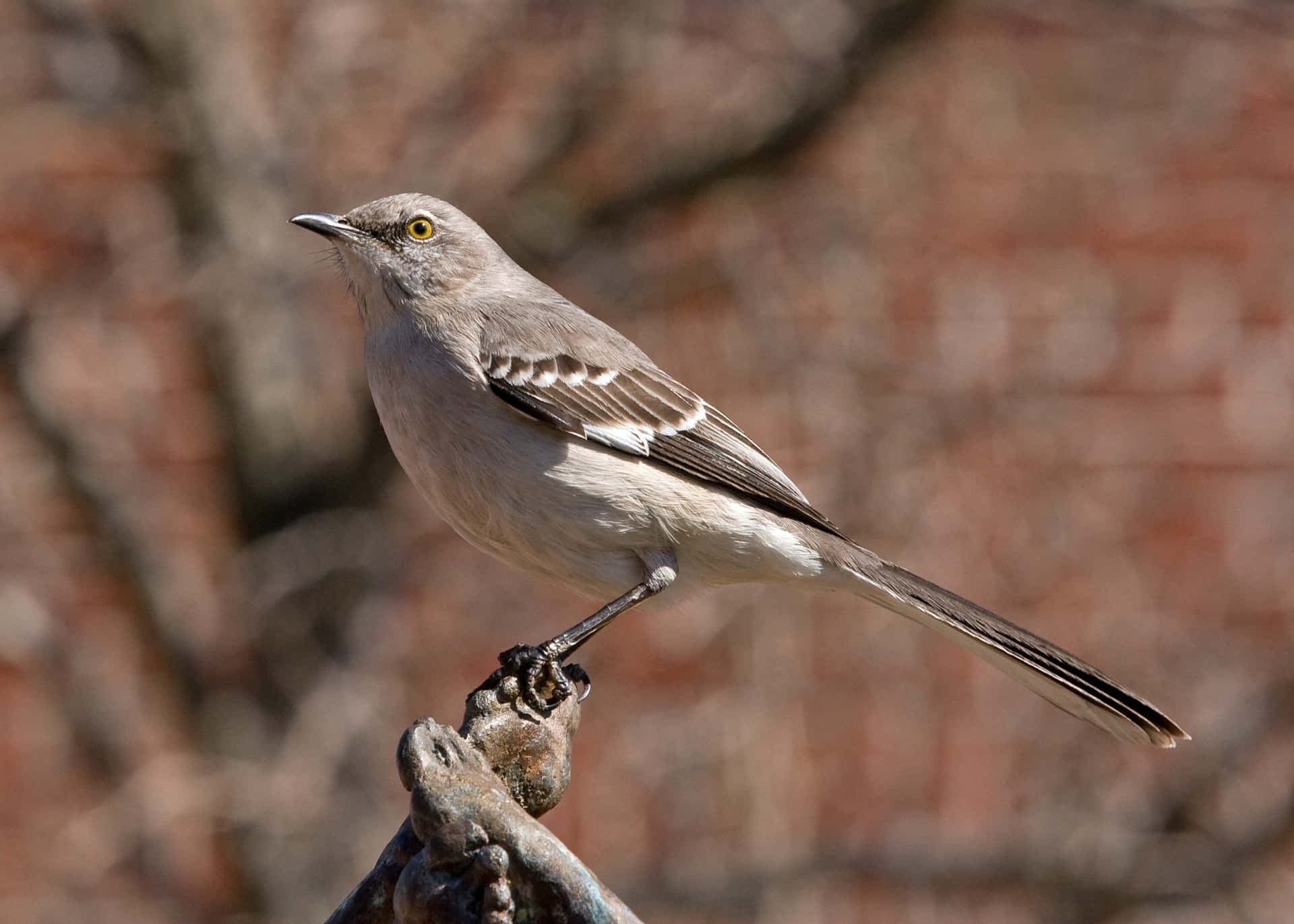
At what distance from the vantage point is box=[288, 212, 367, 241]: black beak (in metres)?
3.70

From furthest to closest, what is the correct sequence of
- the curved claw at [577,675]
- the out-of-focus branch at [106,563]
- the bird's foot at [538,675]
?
the out-of-focus branch at [106,563]
the curved claw at [577,675]
the bird's foot at [538,675]

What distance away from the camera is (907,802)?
6445 mm

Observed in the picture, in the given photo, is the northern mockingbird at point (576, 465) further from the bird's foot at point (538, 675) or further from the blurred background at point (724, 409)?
the blurred background at point (724, 409)

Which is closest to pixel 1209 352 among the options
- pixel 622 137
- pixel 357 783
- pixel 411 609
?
pixel 622 137

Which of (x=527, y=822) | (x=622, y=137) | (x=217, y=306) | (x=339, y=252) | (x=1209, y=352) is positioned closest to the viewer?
(x=527, y=822)

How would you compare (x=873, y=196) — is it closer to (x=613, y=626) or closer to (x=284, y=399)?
(x=613, y=626)

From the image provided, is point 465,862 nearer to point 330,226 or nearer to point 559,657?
point 559,657

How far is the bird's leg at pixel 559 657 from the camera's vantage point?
2.86m

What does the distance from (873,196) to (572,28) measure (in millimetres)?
1491

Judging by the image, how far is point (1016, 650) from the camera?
3268 mm

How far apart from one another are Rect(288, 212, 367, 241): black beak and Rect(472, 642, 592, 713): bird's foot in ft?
4.14

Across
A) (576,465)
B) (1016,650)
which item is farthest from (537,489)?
(1016,650)

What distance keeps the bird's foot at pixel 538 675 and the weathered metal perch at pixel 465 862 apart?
44 centimetres

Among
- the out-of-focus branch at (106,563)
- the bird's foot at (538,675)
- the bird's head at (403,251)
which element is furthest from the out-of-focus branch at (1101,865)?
the bird's foot at (538,675)
